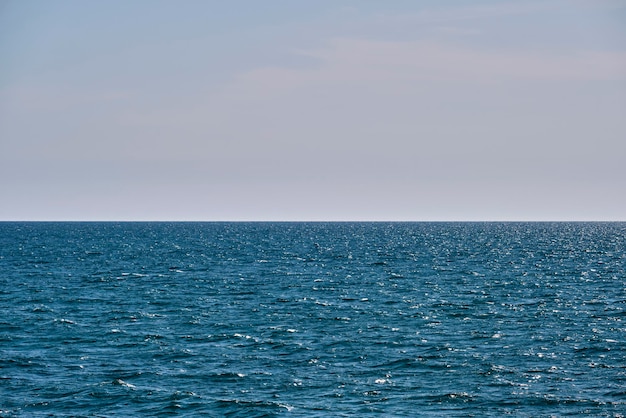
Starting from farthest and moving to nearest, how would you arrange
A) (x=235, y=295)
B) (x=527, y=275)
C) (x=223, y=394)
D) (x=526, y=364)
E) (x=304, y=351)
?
(x=527, y=275) < (x=235, y=295) < (x=304, y=351) < (x=526, y=364) < (x=223, y=394)

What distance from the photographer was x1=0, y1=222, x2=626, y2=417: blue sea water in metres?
34.4

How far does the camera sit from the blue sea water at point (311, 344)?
Result: 34406mm

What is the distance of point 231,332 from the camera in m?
51.7

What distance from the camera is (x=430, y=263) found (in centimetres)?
11219

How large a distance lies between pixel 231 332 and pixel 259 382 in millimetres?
14147

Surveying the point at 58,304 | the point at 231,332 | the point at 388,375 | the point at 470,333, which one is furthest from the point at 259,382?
the point at 58,304

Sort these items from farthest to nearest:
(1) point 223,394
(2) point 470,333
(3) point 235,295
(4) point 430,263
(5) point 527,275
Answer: (4) point 430,263, (5) point 527,275, (3) point 235,295, (2) point 470,333, (1) point 223,394

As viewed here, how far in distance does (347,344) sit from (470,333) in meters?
9.20

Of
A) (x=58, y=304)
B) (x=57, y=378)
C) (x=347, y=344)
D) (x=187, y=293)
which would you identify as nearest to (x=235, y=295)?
(x=187, y=293)

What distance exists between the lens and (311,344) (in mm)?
47156

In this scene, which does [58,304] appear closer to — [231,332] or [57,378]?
[231,332]

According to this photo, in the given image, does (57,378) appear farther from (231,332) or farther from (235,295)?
(235,295)

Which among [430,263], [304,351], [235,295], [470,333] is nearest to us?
[304,351]

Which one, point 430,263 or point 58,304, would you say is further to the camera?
point 430,263
